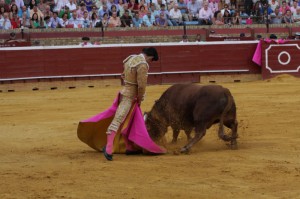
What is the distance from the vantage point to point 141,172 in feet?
22.2

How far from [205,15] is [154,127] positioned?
12.2m

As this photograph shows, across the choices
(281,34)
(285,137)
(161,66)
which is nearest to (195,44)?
(161,66)

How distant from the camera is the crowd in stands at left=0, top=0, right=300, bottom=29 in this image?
60.5 feet

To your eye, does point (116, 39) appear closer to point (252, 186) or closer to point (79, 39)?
point (79, 39)

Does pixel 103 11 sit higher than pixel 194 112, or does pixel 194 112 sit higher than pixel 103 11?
pixel 103 11

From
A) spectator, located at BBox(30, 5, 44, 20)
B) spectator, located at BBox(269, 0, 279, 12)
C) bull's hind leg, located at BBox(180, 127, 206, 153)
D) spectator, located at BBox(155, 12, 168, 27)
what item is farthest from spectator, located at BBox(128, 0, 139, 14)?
bull's hind leg, located at BBox(180, 127, 206, 153)

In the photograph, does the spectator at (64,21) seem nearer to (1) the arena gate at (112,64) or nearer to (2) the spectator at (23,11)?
(2) the spectator at (23,11)

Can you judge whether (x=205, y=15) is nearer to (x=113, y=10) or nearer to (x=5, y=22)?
(x=113, y=10)

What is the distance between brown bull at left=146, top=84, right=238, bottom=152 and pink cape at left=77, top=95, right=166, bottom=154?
39 centimetres

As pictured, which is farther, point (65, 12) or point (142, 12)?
point (142, 12)

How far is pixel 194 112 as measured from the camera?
7.96 metres

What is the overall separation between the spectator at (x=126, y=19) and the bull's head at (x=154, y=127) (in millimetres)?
11138

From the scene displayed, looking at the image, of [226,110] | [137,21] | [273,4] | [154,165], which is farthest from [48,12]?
[154,165]

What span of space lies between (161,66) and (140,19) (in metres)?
2.84
